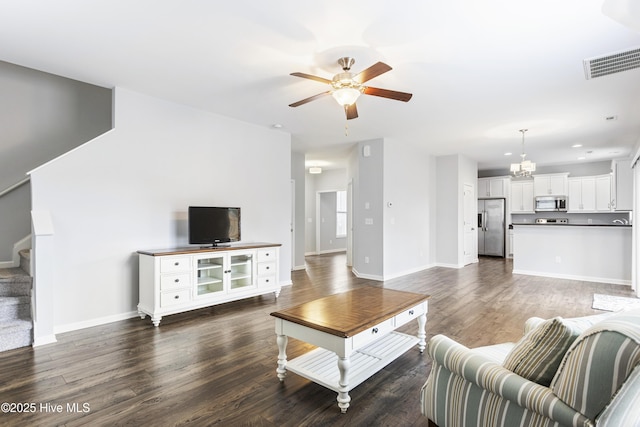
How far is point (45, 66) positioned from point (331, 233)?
27.3 ft

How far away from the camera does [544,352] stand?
134cm

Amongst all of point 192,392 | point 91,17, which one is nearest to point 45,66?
point 91,17

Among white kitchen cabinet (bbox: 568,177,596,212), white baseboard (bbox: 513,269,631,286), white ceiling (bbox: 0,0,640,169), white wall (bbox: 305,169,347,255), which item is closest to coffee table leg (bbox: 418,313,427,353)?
white ceiling (bbox: 0,0,640,169)

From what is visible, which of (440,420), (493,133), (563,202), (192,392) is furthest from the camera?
(563,202)

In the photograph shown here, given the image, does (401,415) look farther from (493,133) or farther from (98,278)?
(493,133)

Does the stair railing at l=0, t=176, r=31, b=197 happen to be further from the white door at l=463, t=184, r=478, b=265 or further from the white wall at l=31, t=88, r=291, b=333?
the white door at l=463, t=184, r=478, b=265

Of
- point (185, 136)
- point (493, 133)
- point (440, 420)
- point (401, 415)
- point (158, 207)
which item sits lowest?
point (401, 415)

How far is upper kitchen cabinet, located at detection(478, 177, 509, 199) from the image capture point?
9.65 m

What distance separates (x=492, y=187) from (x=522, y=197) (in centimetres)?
81

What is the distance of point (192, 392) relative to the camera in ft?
7.47

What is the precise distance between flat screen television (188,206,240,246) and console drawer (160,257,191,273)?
311mm

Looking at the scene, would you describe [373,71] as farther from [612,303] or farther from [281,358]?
[612,303]

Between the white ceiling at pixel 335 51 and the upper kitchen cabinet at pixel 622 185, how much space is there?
3914mm

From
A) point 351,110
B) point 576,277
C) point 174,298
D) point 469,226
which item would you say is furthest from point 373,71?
point 469,226
